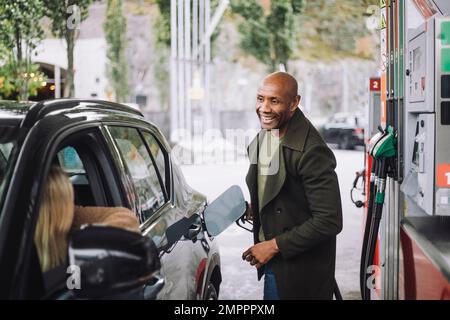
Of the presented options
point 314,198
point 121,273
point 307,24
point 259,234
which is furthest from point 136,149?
point 307,24

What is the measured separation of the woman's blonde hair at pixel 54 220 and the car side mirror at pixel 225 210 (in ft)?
3.22

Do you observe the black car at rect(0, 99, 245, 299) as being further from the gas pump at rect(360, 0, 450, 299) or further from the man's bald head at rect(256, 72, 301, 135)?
the gas pump at rect(360, 0, 450, 299)

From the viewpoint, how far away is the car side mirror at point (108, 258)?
1.60 m

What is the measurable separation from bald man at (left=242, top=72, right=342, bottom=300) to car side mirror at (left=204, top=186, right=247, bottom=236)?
0.07 metres

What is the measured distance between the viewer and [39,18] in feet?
21.4

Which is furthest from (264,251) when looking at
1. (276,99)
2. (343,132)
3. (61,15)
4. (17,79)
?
(343,132)

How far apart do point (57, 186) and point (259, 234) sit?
112cm

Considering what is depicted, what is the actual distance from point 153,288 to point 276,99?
841mm

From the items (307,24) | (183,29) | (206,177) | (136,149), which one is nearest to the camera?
(136,149)

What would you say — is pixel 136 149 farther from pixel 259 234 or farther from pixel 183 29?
→ pixel 183 29

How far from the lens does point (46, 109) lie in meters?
2.02

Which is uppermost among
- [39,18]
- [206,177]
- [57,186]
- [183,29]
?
[183,29]

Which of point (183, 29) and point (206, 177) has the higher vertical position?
point (183, 29)

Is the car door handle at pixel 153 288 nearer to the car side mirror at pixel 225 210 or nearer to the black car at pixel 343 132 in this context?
the car side mirror at pixel 225 210
